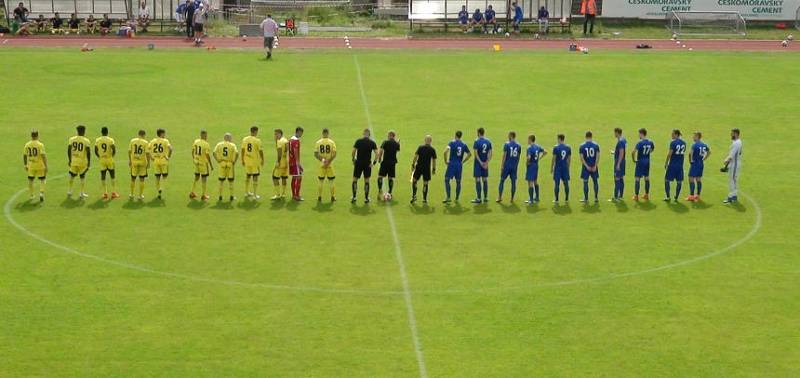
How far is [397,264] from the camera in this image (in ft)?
84.2

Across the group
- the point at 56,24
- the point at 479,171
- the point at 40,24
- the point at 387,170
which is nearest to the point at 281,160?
the point at 387,170

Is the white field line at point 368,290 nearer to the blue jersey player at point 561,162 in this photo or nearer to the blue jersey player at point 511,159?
the blue jersey player at point 561,162

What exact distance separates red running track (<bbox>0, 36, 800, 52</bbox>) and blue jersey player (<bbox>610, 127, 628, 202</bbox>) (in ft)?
106

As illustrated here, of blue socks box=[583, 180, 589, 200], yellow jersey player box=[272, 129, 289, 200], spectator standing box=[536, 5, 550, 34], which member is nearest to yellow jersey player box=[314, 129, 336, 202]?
yellow jersey player box=[272, 129, 289, 200]

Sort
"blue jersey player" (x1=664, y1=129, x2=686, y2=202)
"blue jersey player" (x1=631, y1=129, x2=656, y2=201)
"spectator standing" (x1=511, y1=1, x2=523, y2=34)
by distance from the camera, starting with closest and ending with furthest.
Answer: "blue jersey player" (x1=664, y1=129, x2=686, y2=202), "blue jersey player" (x1=631, y1=129, x2=656, y2=201), "spectator standing" (x1=511, y1=1, x2=523, y2=34)

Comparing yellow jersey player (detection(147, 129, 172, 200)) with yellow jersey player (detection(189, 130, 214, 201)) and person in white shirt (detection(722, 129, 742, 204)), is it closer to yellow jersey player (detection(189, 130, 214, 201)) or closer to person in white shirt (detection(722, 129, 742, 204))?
yellow jersey player (detection(189, 130, 214, 201))

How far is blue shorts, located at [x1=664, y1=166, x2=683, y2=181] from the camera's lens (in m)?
31.0

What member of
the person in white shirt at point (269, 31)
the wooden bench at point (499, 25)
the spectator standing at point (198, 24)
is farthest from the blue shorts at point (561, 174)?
the wooden bench at point (499, 25)

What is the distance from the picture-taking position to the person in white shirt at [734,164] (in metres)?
31.1

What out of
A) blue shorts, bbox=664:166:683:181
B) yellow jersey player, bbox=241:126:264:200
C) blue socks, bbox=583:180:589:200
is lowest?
blue socks, bbox=583:180:589:200

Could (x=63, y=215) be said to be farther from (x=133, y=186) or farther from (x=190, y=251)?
(x=190, y=251)

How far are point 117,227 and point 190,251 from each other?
2884 mm

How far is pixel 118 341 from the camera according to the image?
20.8 m

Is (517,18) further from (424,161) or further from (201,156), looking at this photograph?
(201,156)
